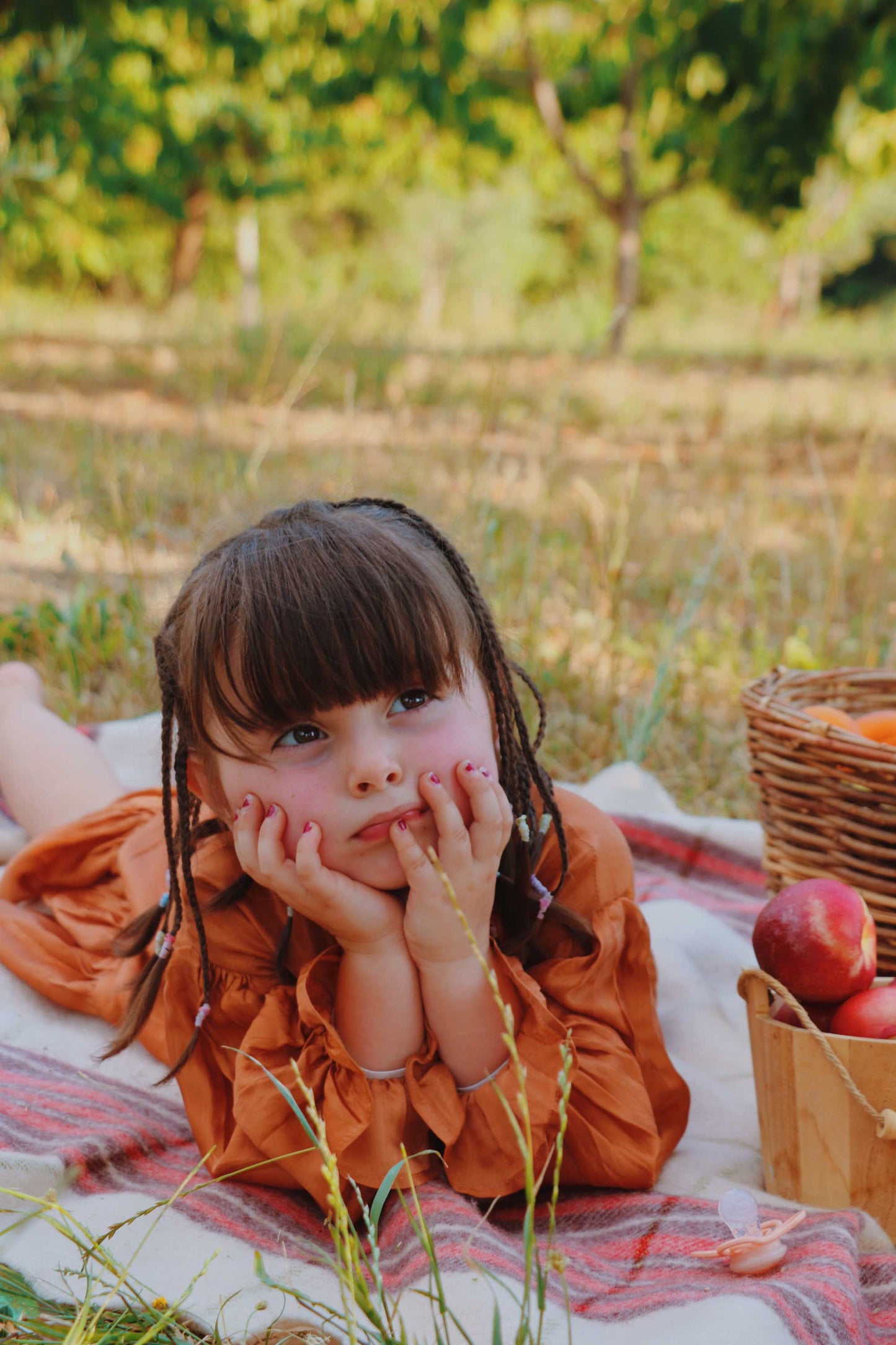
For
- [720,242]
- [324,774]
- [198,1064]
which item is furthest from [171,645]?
[720,242]

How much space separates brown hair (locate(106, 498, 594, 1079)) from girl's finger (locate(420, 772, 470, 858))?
10 centimetres

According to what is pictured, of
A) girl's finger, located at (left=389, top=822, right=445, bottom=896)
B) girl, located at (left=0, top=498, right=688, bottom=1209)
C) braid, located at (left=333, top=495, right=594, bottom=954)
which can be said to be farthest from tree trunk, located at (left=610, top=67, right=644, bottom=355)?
girl's finger, located at (left=389, top=822, right=445, bottom=896)

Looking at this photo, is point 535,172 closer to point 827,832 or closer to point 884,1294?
point 827,832

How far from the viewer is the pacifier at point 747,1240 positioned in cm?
119

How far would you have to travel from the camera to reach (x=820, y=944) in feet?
4.55

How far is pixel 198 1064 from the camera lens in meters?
1.50

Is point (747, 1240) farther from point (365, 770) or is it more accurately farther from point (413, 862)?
point (365, 770)

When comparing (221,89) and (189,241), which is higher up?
(221,89)

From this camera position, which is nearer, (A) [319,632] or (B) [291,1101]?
(B) [291,1101]

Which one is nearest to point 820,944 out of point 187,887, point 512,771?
point 512,771

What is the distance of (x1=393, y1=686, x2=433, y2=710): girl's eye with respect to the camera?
4.20 ft

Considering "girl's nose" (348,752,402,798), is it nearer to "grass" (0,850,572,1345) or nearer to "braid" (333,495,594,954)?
"grass" (0,850,572,1345)

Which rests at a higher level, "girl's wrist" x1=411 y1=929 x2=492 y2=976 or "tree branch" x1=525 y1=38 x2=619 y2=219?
"tree branch" x1=525 y1=38 x2=619 y2=219

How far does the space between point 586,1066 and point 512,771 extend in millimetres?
366
